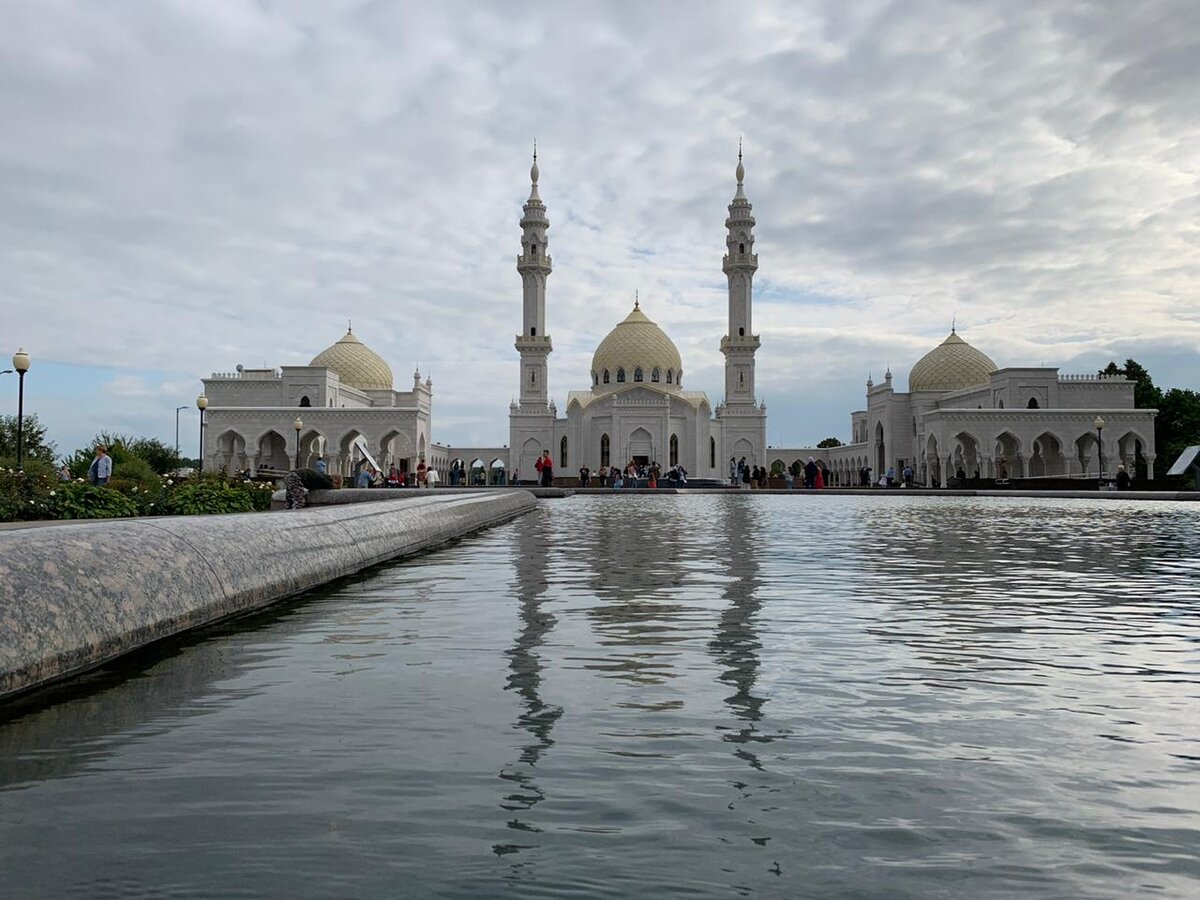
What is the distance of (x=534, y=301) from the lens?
61750 mm

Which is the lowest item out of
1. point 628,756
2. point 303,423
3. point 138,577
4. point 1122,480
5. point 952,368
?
point 628,756

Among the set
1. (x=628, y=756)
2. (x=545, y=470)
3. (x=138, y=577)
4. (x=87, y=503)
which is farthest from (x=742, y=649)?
(x=545, y=470)

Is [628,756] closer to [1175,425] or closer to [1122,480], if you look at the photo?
[1122,480]

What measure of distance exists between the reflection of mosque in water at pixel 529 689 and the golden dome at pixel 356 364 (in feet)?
193

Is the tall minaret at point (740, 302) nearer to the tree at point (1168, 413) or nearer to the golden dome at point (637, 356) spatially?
the golden dome at point (637, 356)

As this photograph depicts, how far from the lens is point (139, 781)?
9.18 ft

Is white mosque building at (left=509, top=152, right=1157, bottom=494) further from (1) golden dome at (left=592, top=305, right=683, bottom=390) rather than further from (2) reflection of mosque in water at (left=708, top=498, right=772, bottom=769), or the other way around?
(2) reflection of mosque in water at (left=708, top=498, right=772, bottom=769)

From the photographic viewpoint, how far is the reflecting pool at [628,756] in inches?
86.5

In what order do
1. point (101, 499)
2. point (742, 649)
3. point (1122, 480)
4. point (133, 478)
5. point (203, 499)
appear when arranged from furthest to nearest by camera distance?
point (1122, 480), point (133, 478), point (203, 499), point (101, 499), point (742, 649)

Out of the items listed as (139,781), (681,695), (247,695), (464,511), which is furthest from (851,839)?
(464,511)

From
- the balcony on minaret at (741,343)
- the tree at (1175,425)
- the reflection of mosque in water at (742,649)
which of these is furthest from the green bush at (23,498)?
the tree at (1175,425)

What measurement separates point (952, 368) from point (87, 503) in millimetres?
56876

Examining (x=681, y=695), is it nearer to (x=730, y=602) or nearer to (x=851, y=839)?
(x=851, y=839)

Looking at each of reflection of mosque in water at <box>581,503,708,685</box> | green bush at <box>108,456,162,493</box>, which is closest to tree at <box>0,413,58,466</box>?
green bush at <box>108,456,162,493</box>
